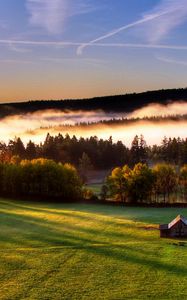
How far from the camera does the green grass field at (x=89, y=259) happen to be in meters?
42.6

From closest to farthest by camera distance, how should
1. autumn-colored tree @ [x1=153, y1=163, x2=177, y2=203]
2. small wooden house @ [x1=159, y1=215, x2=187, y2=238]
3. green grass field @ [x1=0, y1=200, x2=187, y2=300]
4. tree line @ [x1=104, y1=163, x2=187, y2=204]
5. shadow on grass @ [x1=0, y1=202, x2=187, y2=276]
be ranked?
green grass field @ [x1=0, y1=200, x2=187, y2=300] → shadow on grass @ [x1=0, y1=202, x2=187, y2=276] → small wooden house @ [x1=159, y1=215, x2=187, y2=238] → tree line @ [x1=104, y1=163, x2=187, y2=204] → autumn-colored tree @ [x1=153, y1=163, x2=177, y2=203]

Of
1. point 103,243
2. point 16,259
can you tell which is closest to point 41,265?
point 16,259

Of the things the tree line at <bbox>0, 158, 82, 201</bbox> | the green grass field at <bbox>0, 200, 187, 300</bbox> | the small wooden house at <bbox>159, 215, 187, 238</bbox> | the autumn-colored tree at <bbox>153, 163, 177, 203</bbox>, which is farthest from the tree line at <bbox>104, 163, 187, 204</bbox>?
the small wooden house at <bbox>159, 215, 187, 238</bbox>

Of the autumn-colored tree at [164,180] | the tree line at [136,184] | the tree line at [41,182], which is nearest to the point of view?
the tree line at [136,184]

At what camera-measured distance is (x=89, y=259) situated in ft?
169

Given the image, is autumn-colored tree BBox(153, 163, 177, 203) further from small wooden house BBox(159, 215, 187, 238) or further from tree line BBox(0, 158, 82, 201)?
small wooden house BBox(159, 215, 187, 238)

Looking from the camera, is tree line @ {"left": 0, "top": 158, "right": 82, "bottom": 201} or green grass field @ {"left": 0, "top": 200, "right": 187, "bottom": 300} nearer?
green grass field @ {"left": 0, "top": 200, "right": 187, "bottom": 300}

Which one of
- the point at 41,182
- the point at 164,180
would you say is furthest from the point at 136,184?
the point at 41,182

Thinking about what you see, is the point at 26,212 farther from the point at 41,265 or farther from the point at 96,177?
the point at 96,177

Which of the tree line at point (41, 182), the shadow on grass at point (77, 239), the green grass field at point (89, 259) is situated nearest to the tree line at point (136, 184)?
the tree line at point (41, 182)

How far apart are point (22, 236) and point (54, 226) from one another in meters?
8.15

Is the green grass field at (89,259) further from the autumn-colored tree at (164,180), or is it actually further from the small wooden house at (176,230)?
the autumn-colored tree at (164,180)

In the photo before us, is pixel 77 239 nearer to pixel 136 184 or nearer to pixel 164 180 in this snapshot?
pixel 136 184

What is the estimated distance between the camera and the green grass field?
Result: 42.6 meters
